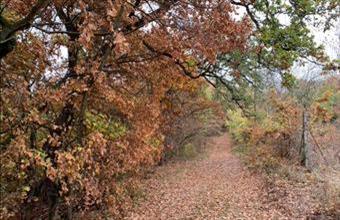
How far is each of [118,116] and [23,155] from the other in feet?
19.7

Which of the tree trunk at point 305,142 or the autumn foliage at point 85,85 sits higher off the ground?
the autumn foliage at point 85,85

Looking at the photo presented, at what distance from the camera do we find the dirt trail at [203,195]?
13.7 m

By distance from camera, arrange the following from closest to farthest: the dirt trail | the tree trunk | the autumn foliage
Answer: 1. the autumn foliage
2. the dirt trail
3. the tree trunk

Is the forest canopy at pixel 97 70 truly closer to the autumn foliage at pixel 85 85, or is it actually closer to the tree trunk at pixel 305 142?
the autumn foliage at pixel 85 85

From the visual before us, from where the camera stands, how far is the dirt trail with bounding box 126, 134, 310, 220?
1371 centimetres

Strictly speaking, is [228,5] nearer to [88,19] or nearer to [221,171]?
[88,19]

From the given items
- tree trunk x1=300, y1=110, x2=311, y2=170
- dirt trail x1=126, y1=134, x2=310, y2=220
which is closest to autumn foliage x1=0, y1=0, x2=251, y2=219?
dirt trail x1=126, y1=134, x2=310, y2=220

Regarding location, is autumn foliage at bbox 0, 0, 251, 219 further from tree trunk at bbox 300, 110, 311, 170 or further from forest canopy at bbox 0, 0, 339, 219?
tree trunk at bbox 300, 110, 311, 170

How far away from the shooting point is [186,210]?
14570 mm

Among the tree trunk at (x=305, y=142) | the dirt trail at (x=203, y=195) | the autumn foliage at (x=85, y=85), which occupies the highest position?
the autumn foliage at (x=85, y=85)

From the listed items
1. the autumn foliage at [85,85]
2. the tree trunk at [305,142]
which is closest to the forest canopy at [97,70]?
the autumn foliage at [85,85]

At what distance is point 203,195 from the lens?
17.6 metres

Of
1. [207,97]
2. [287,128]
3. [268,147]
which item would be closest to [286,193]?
[287,128]

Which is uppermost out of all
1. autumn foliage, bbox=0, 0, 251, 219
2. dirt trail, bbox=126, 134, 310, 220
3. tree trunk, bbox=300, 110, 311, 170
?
autumn foliage, bbox=0, 0, 251, 219
